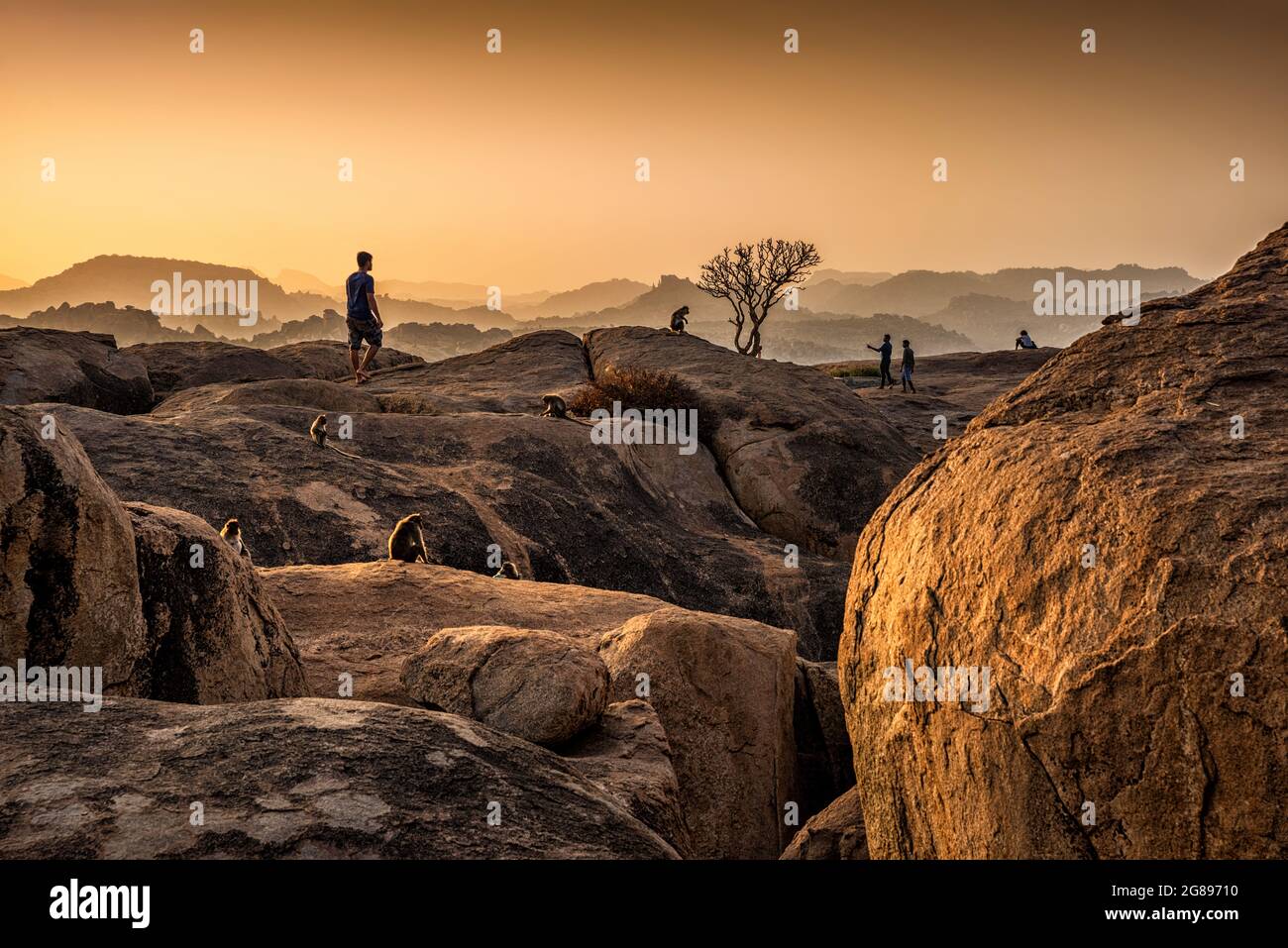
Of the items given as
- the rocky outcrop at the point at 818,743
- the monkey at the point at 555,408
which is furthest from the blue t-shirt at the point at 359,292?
the rocky outcrop at the point at 818,743

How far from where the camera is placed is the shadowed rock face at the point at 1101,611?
386 centimetres

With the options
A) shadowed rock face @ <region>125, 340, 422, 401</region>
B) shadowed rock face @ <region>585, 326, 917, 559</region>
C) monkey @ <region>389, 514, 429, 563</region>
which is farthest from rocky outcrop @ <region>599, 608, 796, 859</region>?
shadowed rock face @ <region>125, 340, 422, 401</region>

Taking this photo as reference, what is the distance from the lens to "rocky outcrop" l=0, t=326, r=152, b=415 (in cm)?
2231

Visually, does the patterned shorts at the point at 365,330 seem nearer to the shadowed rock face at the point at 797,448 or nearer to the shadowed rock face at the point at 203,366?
the shadowed rock face at the point at 797,448

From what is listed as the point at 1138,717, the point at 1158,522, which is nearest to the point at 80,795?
the point at 1138,717

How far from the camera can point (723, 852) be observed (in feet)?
26.3

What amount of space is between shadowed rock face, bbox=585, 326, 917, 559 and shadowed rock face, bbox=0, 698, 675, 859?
16858mm

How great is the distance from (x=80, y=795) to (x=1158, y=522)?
4375mm

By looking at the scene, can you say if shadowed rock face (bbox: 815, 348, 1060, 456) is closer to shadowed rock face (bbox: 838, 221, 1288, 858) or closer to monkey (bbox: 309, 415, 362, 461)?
monkey (bbox: 309, 415, 362, 461)

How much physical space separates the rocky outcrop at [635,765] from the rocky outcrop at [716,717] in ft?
2.87

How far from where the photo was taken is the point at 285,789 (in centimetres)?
365

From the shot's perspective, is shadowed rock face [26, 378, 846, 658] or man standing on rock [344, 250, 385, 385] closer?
shadowed rock face [26, 378, 846, 658]

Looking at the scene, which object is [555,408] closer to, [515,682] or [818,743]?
[818,743]

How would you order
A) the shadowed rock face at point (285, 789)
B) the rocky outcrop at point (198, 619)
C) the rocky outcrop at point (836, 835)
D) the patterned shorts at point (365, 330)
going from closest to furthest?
the shadowed rock face at point (285, 789), the rocky outcrop at point (198, 619), the rocky outcrop at point (836, 835), the patterned shorts at point (365, 330)
